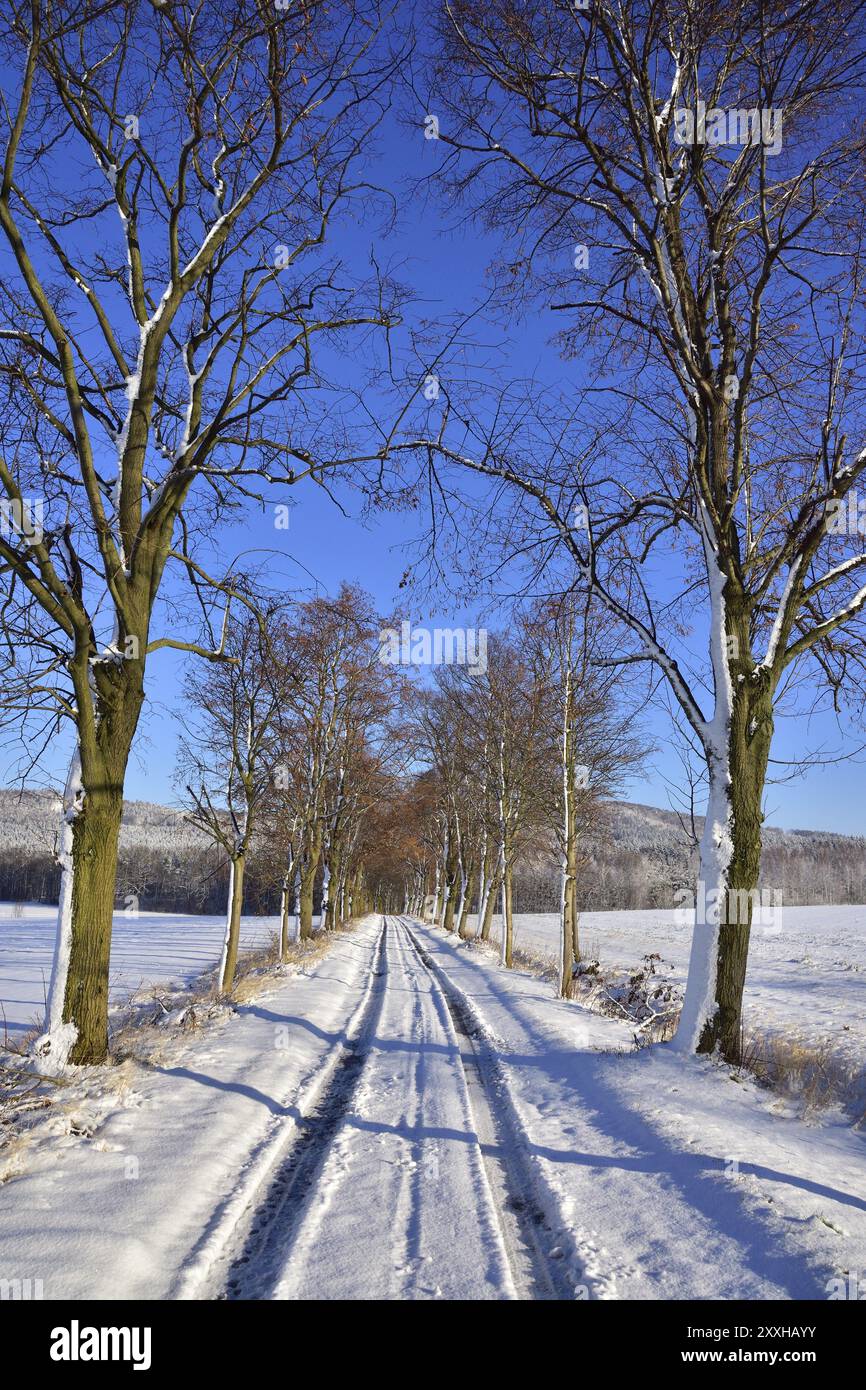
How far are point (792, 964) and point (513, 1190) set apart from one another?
2843 centimetres

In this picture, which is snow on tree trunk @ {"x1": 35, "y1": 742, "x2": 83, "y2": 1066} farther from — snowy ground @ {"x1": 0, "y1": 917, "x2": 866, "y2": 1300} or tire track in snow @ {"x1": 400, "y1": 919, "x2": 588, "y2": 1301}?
tire track in snow @ {"x1": 400, "y1": 919, "x2": 588, "y2": 1301}

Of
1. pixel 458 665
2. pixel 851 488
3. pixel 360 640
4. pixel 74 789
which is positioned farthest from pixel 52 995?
pixel 458 665

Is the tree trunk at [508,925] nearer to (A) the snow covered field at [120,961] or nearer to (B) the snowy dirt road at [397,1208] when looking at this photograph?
(A) the snow covered field at [120,961]

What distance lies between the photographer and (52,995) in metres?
6.48

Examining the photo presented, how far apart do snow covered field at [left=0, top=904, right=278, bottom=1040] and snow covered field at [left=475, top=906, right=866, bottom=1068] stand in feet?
41.9

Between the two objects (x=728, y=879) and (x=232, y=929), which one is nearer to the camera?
(x=728, y=879)

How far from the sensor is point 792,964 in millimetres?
28484

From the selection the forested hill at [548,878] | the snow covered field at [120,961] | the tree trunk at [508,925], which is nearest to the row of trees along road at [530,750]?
the tree trunk at [508,925]

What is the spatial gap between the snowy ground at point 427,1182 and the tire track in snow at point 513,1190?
2 cm

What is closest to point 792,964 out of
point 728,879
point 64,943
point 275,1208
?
point 728,879

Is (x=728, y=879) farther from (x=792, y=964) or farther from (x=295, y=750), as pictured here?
(x=792, y=964)

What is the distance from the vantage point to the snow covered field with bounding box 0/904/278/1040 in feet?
51.5
